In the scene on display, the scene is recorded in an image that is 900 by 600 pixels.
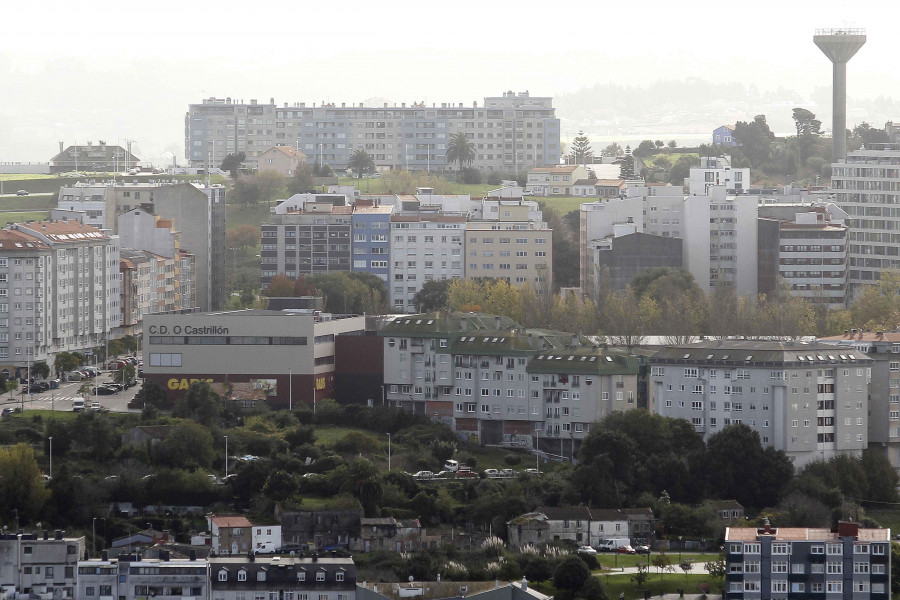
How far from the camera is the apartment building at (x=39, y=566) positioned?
51.1 meters

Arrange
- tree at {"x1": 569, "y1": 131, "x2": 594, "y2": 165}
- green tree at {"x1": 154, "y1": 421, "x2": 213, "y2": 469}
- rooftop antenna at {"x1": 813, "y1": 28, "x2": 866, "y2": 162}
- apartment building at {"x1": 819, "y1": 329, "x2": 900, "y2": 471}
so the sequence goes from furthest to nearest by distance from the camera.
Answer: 1. tree at {"x1": 569, "y1": 131, "x2": 594, "y2": 165}
2. rooftop antenna at {"x1": 813, "y1": 28, "x2": 866, "y2": 162}
3. apartment building at {"x1": 819, "y1": 329, "x2": 900, "y2": 471}
4. green tree at {"x1": 154, "y1": 421, "x2": 213, "y2": 469}

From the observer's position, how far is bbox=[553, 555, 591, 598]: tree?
5103 centimetres

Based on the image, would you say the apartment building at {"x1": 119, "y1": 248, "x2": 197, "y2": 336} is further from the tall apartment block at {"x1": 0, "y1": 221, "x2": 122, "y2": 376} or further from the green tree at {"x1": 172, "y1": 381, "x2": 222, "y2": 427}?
the green tree at {"x1": 172, "y1": 381, "x2": 222, "y2": 427}

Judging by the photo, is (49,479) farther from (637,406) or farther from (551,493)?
(637,406)

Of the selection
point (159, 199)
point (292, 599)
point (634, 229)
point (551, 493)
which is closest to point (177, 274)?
point (159, 199)

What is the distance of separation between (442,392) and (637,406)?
23.2ft

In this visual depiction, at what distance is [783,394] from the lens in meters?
63.6

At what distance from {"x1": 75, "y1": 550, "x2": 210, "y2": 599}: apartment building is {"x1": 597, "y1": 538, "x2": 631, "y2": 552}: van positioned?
11.1 m

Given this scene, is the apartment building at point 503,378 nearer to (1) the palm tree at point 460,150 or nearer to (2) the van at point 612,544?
(2) the van at point 612,544

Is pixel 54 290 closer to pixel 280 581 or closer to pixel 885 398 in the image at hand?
pixel 885 398

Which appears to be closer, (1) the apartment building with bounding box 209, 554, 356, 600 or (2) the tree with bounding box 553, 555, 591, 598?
(1) the apartment building with bounding box 209, 554, 356, 600

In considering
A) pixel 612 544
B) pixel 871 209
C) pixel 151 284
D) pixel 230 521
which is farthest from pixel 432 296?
pixel 230 521

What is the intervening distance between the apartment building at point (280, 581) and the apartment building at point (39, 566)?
3423 mm

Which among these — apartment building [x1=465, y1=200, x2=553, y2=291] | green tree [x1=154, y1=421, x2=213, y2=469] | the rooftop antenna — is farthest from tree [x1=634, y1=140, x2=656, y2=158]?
green tree [x1=154, y1=421, x2=213, y2=469]
